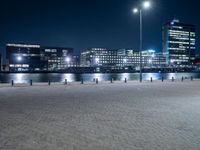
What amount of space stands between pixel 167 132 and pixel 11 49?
19703cm

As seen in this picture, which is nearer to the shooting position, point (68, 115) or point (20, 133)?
point (20, 133)

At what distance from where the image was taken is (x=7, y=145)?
22.4 ft

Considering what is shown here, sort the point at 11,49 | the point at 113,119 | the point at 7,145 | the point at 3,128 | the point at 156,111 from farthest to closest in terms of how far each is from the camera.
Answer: the point at 11,49 → the point at 156,111 → the point at 113,119 → the point at 3,128 → the point at 7,145

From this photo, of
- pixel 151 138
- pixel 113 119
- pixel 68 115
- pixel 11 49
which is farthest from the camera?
pixel 11 49

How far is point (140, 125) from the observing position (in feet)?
30.5

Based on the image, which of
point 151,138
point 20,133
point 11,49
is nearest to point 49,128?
point 20,133

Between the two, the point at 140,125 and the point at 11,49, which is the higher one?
the point at 11,49

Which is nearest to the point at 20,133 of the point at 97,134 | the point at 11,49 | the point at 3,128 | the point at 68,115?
the point at 3,128

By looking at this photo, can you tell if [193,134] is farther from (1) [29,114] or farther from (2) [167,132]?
(1) [29,114]

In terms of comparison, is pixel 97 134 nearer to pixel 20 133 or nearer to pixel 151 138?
pixel 151 138

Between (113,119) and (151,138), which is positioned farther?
(113,119)

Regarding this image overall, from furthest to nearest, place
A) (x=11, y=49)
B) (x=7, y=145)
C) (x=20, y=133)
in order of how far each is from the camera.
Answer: (x=11, y=49) < (x=20, y=133) < (x=7, y=145)

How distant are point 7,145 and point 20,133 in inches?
50.3

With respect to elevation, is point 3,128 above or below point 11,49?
below
